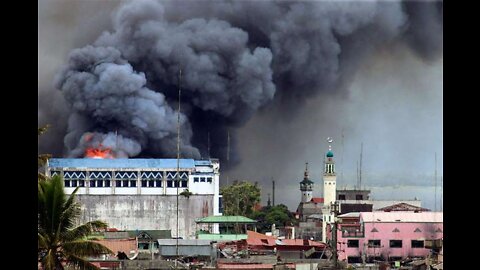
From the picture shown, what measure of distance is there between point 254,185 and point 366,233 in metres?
11.4

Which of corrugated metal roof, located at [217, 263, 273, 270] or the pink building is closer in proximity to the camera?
corrugated metal roof, located at [217, 263, 273, 270]

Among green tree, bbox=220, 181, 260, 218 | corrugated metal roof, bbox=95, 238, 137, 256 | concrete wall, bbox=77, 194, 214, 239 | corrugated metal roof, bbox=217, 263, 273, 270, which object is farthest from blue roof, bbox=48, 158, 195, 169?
corrugated metal roof, bbox=217, 263, 273, 270

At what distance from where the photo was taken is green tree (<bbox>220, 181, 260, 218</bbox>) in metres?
28.8

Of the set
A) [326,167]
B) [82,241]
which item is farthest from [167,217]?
[82,241]

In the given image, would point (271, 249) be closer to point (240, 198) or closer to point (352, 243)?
point (352, 243)

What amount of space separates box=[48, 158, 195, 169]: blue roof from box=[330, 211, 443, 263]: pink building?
9440 mm

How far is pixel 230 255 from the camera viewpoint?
53.4 ft

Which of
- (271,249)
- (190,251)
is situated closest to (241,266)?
(190,251)

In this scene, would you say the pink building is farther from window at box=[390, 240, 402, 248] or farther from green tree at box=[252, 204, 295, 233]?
green tree at box=[252, 204, 295, 233]

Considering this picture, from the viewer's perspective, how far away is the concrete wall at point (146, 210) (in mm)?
25328

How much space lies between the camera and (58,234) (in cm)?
504

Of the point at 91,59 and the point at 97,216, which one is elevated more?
the point at 91,59

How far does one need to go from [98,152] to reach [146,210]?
3.78 meters
